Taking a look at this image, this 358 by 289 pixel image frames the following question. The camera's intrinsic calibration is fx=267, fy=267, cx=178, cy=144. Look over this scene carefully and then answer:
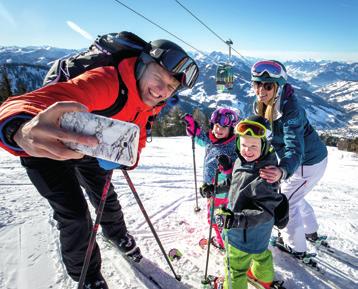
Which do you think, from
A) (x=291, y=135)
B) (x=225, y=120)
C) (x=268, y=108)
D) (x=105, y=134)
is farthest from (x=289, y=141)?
(x=105, y=134)

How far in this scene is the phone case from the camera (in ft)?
3.88

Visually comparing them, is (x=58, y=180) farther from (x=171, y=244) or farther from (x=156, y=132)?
(x=156, y=132)

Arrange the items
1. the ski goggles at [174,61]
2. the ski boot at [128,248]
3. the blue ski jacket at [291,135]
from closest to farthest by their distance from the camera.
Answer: the ski goggles at [174,61], the blue ski jacket at [291,135], the ski boot at [128,248]

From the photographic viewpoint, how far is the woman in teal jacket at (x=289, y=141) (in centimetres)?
317

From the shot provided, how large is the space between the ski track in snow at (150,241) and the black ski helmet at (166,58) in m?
2.47

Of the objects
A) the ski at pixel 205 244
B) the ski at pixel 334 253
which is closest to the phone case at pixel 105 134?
the ski at pixel 205 244

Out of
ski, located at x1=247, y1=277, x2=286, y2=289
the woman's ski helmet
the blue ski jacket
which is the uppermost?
the woman's ski helmet

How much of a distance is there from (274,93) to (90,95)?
262cm

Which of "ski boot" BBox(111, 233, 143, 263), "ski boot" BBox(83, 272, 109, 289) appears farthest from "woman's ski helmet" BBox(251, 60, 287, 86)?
"ski boot" BBox(83, 272, 109, 289)

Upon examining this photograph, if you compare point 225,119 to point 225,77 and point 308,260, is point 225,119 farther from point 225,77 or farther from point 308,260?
point 225,77

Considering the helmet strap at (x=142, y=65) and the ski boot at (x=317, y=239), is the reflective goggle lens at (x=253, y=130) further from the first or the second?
the ski boot at (x=317, y=239)

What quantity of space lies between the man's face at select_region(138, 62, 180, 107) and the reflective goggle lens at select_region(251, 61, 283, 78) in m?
1.64

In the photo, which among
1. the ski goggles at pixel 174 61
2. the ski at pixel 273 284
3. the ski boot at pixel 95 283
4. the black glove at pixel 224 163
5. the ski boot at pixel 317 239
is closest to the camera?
the ski goggles at pixel 174 61

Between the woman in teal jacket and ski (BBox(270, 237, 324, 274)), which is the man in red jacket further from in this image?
ski (BBox(270, 237, 324, 274))
